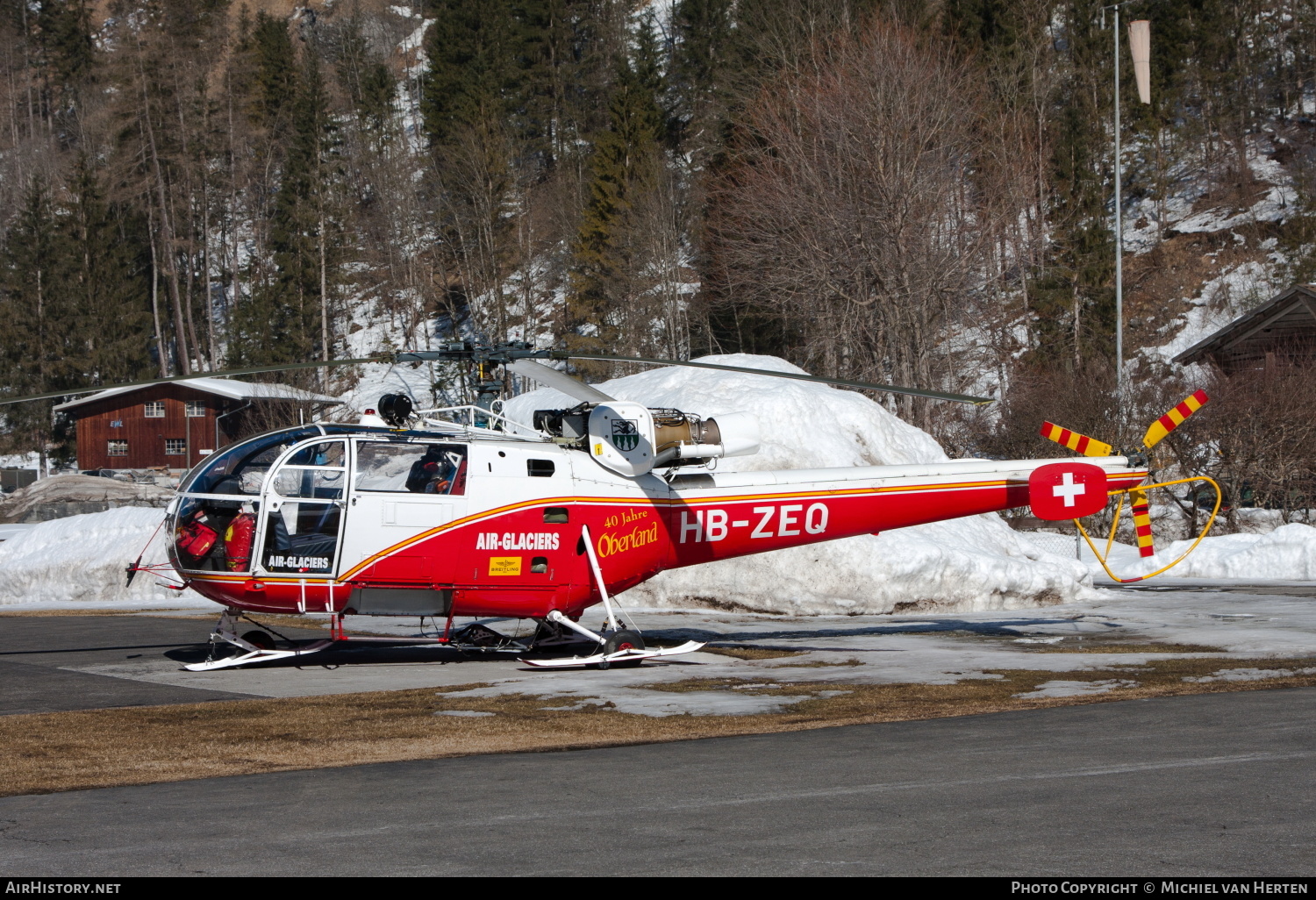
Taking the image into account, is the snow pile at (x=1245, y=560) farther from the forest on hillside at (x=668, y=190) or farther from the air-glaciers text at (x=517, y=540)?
the air-glaciers text at (x=517, y=540)

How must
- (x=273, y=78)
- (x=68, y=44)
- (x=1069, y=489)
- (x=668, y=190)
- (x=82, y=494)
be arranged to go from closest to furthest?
(x=1069, y=489) < (x=82, y=494) < (x=668, y=190) < (x=273, y=78) < (x=68, y=44)

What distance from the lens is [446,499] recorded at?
1314cm

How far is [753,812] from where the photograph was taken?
21.4 feet

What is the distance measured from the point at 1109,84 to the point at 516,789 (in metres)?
64.4

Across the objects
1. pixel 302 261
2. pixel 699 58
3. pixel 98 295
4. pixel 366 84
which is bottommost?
pixel 98 295

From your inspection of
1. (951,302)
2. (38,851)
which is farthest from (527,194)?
(38,851)

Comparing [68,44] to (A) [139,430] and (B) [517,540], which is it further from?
(B) [517,540]

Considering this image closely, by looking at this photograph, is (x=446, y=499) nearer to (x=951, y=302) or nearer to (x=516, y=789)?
(x=516, y=789)

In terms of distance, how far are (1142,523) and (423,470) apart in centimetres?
907

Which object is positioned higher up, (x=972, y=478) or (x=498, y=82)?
(x=498, y=82)

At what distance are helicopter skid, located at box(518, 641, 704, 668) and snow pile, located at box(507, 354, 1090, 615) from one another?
6470mm

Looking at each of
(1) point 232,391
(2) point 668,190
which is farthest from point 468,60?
(1) point 232,391

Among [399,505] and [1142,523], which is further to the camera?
[1142,523]

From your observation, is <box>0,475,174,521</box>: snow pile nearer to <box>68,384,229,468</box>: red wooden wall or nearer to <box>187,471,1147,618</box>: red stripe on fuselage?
<box>68,384,229,468</box>: red wooden wall
